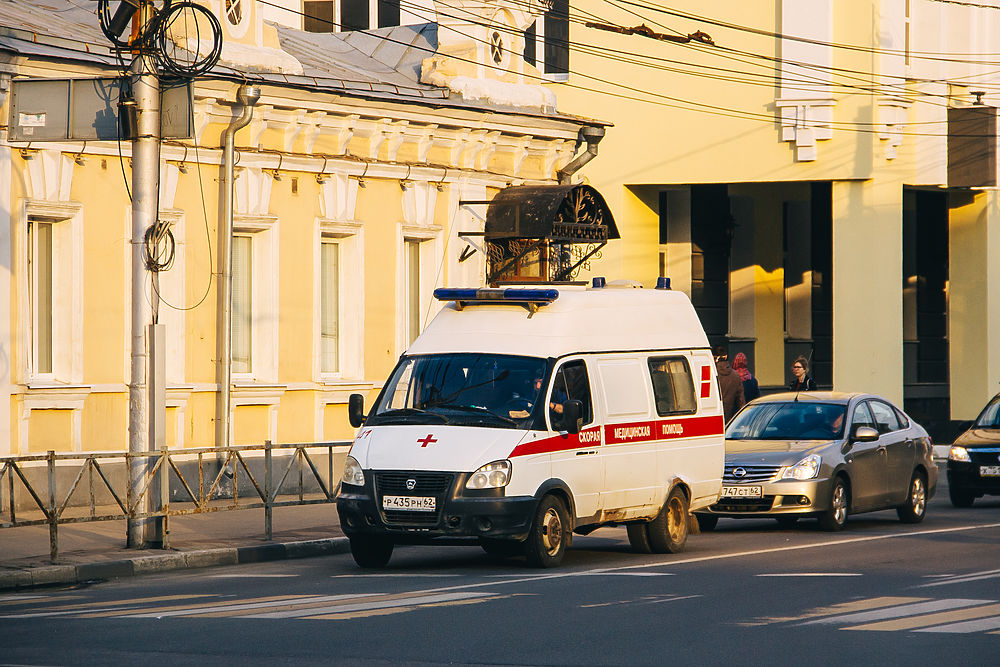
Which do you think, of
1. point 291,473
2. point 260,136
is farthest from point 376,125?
point 291,473

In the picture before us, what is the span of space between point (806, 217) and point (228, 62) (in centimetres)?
1979

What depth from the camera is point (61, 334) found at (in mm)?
18922

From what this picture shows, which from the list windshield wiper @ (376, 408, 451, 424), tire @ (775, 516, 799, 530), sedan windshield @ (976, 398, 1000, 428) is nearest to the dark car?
sedan windshield @ (976, 398, 1000, 428)

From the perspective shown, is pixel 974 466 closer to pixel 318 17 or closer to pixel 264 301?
pixel 264 301

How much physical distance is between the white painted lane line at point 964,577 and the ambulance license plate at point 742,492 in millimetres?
4071

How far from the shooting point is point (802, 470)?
17.2 metres

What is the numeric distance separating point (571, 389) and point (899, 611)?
4321mm

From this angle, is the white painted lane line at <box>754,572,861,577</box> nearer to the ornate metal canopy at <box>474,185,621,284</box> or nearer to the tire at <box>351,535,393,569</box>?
the tire at <box>351,535,393,569</box>

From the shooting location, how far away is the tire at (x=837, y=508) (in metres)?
17.5

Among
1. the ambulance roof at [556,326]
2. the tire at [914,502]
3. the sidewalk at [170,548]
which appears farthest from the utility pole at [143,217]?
the tire at [914,502]

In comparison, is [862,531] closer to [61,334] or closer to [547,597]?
[547,597]

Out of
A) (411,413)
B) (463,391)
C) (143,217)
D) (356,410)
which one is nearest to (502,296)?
(463,391)

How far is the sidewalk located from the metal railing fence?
27 centimetres

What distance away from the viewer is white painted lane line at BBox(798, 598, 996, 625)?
10367 millimetres
